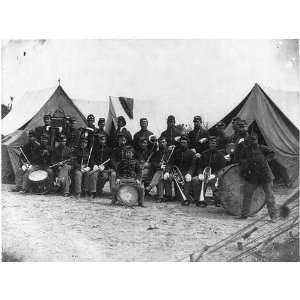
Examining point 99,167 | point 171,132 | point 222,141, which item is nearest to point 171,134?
point 171,132

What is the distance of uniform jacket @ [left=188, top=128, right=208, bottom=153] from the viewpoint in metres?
7.14

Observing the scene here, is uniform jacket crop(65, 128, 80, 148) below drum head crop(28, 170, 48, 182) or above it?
above

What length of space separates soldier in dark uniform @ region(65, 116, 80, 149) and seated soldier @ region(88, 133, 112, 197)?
305 millimetres

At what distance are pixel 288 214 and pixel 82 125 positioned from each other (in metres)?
3.30

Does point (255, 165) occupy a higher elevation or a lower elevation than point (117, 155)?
lower

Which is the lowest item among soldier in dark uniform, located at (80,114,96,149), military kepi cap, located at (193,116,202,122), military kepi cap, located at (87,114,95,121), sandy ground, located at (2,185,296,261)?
sandy ground, located at (2,185,296,261)

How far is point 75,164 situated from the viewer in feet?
24.1

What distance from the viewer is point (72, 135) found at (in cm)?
741

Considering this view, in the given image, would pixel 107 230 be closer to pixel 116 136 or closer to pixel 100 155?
pixel 100 155

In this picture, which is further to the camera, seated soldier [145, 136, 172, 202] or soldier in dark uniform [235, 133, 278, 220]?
seated soldier [145, 136, 172, 202]

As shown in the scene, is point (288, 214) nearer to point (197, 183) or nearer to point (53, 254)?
point (197, 183)

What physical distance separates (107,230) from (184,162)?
151 cm

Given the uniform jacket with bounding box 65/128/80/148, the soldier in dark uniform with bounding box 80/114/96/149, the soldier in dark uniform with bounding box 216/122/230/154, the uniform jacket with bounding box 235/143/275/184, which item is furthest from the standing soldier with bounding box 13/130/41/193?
the uniform jacket with bounding box 235/143/275/184

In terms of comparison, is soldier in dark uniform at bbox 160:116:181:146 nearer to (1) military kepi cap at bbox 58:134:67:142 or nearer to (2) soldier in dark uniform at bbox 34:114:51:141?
(1) military kepi cap at bbox 58:134:67:142
